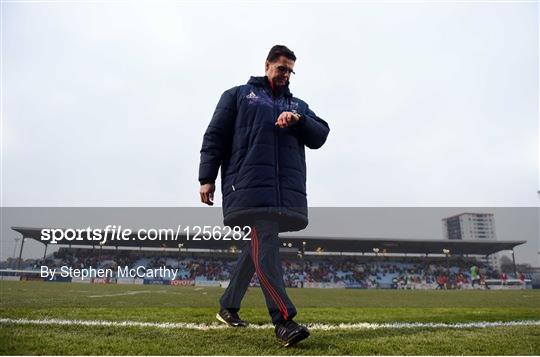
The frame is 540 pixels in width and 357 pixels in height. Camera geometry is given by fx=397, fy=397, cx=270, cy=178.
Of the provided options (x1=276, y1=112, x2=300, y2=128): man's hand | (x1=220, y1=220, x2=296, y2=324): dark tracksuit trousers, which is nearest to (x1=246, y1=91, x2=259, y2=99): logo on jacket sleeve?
(x1=276, y1=112, x2=300, y2=128): man's hand

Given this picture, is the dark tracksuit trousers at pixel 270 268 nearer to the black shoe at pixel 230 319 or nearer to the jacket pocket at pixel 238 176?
the jacket pocket at pixel 238 176

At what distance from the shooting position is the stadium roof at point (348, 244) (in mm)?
50125

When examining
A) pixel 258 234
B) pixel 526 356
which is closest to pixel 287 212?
pixel 258 234

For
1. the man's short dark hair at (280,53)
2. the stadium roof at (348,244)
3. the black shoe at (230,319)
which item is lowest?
the black shoe at (230,319)

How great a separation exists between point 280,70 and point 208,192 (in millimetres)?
1302

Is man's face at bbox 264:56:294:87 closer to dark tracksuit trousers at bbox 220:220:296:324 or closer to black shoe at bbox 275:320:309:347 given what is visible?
dark tracksuit trousers at bbox 220:220:296:324

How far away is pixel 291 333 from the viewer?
A: 288 cm

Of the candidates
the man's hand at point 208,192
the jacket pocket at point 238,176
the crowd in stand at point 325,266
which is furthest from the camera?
the crowd in stand at point 325,266

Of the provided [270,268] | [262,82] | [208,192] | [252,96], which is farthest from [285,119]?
[270,268]

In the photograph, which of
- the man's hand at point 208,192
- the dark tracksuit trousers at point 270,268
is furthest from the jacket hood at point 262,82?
the dark tracksuit trousers at point 270,268

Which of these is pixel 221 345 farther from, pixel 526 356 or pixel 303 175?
pixel 526 356

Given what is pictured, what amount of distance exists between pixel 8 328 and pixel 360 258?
5428 centimetres

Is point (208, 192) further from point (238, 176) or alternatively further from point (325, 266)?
point (325, 266)

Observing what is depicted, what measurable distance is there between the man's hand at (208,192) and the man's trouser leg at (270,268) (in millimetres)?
504
